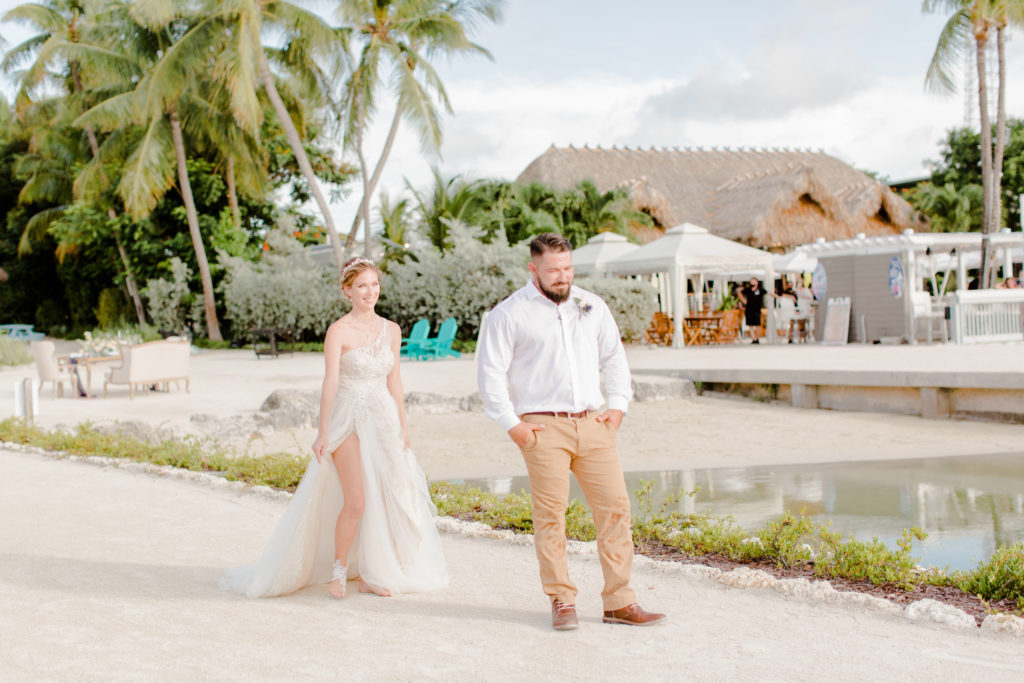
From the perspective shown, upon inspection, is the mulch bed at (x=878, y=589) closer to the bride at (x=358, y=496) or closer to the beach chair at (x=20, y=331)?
the bride at (x=358, y=496)

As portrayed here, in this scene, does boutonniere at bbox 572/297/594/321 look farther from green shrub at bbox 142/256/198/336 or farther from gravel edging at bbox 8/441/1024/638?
green shrub at bbox 142/256/198/336

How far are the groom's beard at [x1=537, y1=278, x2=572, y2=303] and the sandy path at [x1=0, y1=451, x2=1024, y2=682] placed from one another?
50.0 inches

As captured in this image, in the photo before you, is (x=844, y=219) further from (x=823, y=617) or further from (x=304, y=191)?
(x=823, y=617)

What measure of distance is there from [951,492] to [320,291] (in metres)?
18.9

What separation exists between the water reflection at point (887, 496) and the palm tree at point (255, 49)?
1562 cm

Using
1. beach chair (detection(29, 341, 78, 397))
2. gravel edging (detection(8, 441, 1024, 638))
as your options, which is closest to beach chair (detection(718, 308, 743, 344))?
beach chair (detection(29, 341, 78, 397))

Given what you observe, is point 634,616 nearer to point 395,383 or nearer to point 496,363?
point 496,363

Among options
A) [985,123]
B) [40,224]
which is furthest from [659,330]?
[40,224]

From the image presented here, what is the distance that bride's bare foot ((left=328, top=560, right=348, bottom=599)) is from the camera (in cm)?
440

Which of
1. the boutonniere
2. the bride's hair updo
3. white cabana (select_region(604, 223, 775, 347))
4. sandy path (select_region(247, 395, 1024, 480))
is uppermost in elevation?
white cabana (select_region(604, 223, 775, 347))

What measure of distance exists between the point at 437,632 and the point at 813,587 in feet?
5.34

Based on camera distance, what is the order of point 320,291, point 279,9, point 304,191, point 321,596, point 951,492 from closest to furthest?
point 321,596 < point 951,492 < point 279,9 < point 320,291 < point 304,191

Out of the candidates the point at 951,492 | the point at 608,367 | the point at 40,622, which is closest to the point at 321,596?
the point at 40,622

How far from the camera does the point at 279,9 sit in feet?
75.3
